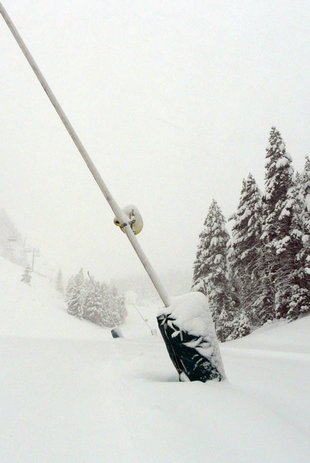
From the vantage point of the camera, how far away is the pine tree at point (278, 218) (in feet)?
58.2

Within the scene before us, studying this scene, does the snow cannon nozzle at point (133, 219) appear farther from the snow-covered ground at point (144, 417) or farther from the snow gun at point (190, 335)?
the snow-covered ground at point (144, 417)

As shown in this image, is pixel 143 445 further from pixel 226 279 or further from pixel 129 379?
pixel 226 279

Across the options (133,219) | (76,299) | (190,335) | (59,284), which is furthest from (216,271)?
(59,284)

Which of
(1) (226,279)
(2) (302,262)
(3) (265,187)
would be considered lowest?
(1) (226,279)

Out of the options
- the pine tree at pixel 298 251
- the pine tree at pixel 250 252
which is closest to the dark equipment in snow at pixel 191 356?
the pine tree at pixel 298 251

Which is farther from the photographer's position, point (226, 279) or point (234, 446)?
point (226, 279)

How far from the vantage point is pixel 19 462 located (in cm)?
119

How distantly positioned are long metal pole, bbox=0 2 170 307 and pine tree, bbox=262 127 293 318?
1589cm

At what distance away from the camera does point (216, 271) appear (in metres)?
23.7

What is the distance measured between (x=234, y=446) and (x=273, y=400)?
89 cm

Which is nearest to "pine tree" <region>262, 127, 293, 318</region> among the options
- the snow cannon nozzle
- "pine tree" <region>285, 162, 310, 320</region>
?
"pine tree" <region>285, 162, 310, 320</region>

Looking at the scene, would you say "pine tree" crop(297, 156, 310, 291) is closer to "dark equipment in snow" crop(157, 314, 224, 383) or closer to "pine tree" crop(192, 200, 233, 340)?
"pine tree" crop(192, 200, 233, 340)

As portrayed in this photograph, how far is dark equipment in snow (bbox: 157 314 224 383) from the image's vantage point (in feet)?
7.82

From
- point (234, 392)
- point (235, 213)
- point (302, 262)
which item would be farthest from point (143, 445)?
point (235, 213)
